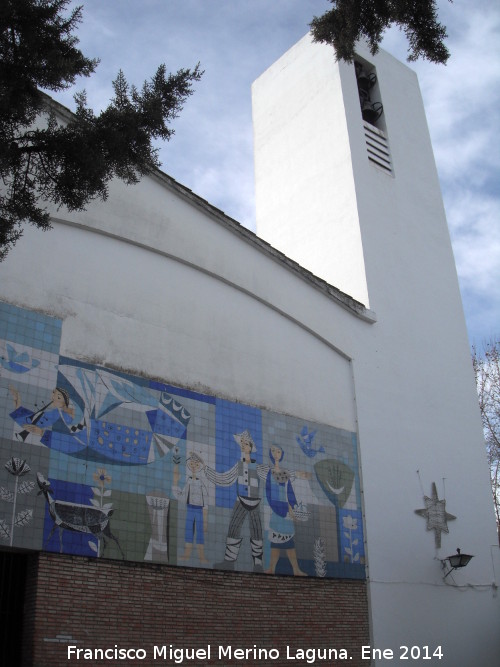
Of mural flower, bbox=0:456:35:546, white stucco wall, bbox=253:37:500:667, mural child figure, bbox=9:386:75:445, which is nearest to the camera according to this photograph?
mural flower, bbox=0:456:35:546

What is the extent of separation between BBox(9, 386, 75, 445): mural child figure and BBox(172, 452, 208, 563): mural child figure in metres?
1.66

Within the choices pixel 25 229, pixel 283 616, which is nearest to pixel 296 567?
pixel 283 616

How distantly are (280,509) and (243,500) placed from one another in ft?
2.10

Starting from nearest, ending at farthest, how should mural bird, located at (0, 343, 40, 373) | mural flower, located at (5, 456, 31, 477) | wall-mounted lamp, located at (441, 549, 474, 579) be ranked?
mural flower, located at (5, 456, 31, 477) < mural bird, located at (0, 343, 40, 373) < wall-mounted lamp, located at (441, 549, 474, 579)

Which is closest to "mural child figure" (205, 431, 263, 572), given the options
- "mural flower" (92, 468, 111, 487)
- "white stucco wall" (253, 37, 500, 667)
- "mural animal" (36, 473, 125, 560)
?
"mural flower" (92, 468, 111, 487)

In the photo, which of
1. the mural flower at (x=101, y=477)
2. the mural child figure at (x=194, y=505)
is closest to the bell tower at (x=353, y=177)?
the mural child figure at (x=194, y=505)

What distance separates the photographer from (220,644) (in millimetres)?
9398

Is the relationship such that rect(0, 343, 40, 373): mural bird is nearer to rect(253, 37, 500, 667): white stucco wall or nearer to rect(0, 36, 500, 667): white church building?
rect(0, 36, 500, 667): white church building

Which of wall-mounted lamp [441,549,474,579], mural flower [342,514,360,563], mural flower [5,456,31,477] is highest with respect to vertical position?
mural flower [5,456,31,477]

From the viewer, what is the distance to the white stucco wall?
11.7 meters

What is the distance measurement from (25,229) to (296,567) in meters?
→ 5.76

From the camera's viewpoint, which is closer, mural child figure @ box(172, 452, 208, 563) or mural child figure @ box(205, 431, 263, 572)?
mural child figure @ box(172, 452, 208, 563)

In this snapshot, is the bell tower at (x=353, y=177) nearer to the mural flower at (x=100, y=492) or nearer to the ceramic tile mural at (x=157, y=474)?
the ceramic tile mural at (x=157, y=474)

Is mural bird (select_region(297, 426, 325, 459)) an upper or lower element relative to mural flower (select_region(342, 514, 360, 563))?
upper
